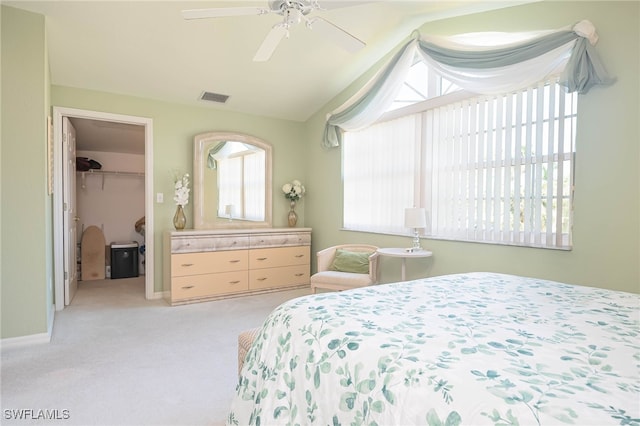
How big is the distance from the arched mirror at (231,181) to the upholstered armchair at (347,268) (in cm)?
136

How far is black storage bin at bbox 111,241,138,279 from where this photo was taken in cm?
520

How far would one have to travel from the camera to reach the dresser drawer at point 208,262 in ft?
12.5

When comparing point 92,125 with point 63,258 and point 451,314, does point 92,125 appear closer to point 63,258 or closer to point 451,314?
point 63,258

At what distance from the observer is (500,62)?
2.51 m

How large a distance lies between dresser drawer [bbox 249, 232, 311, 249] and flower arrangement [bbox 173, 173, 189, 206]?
0.91 metres

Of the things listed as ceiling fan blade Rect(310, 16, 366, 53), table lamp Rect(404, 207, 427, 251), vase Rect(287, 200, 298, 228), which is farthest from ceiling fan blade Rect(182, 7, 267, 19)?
vase Rect(287, 200, 298, 228)

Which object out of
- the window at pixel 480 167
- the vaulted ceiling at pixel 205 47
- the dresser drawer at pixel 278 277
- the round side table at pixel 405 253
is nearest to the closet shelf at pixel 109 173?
the vaulted ceiling at pixel 205 47

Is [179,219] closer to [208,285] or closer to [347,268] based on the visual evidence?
[208,285]

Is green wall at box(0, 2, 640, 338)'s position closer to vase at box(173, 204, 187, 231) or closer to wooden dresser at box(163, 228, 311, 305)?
vase at box(173, 204, 187, 231)

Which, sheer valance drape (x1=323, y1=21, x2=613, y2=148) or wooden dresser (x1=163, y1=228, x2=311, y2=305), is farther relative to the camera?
wooden dresser (x1=163, y1=228, x2=311, y2=305)

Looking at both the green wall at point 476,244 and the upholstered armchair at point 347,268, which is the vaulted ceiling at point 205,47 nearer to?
the green wall at point 476,244

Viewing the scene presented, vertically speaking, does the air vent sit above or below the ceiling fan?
above

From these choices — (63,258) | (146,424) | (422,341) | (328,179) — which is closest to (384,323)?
(422,341)

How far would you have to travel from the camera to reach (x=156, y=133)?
4.08m
